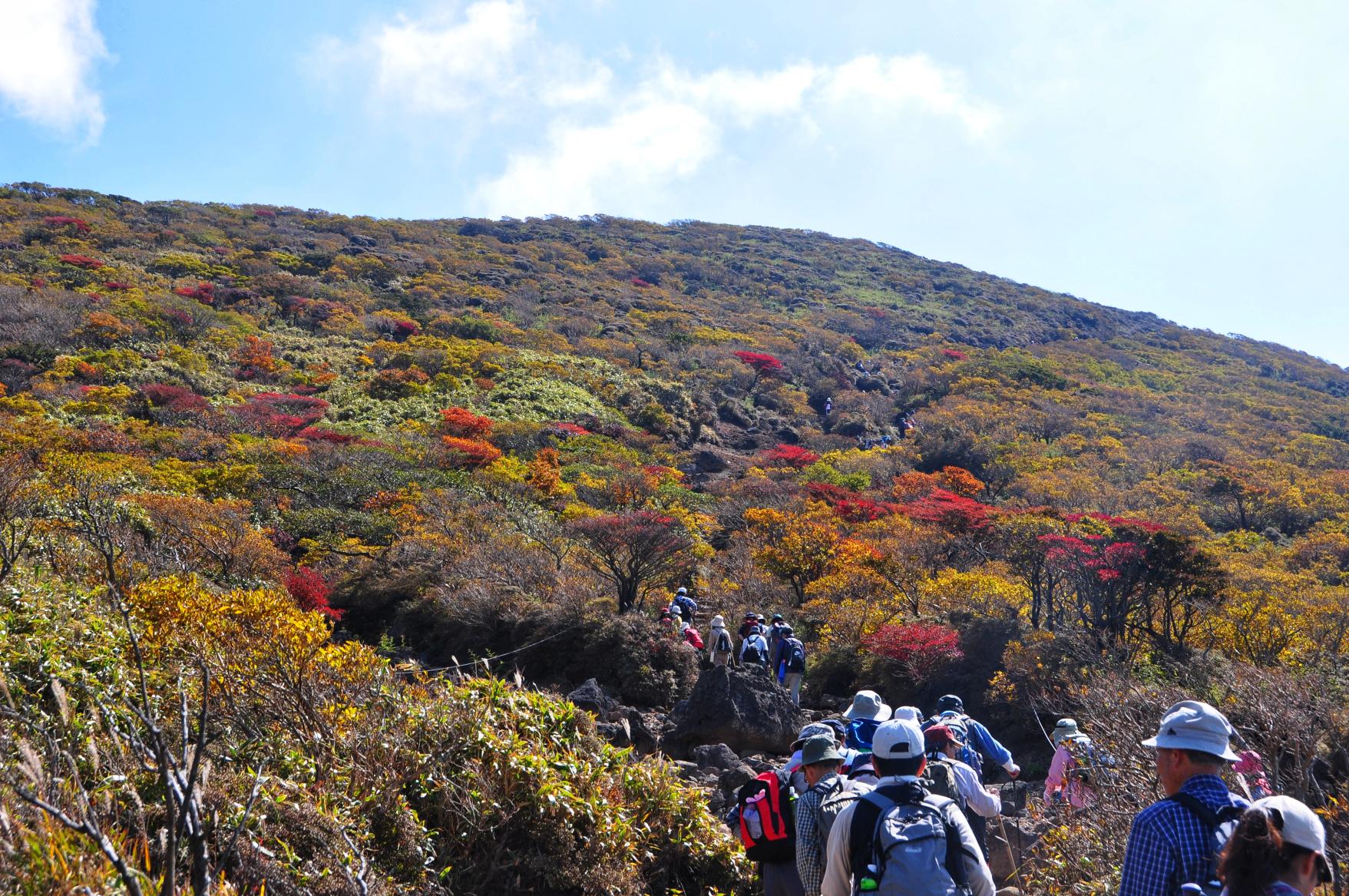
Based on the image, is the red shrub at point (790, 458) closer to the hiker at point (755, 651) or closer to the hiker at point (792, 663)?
the hiker at point (755, 651)

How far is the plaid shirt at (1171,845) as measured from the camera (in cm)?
215

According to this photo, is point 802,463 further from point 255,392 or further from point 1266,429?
point 1266,429

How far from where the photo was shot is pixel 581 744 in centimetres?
496

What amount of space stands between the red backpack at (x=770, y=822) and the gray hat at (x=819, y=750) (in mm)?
306

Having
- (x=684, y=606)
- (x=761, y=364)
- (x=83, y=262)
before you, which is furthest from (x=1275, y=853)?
(x=83, y=262)

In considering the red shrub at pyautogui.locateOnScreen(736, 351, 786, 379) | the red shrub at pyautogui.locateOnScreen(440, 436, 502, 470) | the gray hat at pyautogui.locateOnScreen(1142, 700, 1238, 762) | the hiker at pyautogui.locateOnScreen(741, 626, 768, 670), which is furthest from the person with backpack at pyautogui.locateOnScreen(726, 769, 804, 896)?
the red shrub at pyautogui.locateOnScreen(736, 351, 786, 379)

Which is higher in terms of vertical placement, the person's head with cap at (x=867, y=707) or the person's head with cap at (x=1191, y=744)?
the person's head with cap at (x=1191, y=744)

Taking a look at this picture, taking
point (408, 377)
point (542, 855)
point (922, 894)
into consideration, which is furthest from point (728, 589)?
point (408, 377)

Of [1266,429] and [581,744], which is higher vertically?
[1266,429]

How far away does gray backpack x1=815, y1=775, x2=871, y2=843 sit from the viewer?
313cm

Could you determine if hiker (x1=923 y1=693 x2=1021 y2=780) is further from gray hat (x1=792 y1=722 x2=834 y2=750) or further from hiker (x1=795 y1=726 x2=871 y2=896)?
hiker (x1=795 y1=726 x2=871 y2=896)

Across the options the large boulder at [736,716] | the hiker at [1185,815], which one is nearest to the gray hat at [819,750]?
the hiker at [1185,815]

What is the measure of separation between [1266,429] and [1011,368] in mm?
11162

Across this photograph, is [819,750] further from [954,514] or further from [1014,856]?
[954,514]
